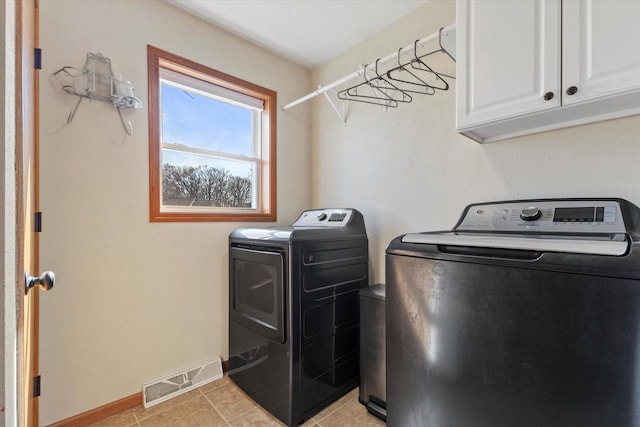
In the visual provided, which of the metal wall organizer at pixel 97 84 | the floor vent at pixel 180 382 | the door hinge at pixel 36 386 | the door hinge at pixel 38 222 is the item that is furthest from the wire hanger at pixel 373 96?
the door hinge at pixel 36 386

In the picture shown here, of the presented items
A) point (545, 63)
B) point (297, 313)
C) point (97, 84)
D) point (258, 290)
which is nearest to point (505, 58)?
point (545, 63)

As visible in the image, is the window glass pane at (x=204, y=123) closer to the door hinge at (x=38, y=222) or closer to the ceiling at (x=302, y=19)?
the ceiling at (x=302, y=19)

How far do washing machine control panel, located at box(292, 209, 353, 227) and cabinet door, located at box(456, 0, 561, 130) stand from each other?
0.93 m

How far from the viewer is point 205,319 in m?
2.04

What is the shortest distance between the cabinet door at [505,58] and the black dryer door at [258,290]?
122cm

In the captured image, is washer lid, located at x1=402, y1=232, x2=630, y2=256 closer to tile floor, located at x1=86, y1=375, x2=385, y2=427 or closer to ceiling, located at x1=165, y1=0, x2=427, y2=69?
tile floor, located at x1=86, y1=375, x2=385, y2=427

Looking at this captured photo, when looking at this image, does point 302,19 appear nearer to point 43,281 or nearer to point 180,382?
point 43,281

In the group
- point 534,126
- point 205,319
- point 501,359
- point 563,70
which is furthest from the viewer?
point 205,319

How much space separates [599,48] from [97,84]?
2.28m

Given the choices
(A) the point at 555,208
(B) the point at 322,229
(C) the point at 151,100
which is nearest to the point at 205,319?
(B) the point at 322,229

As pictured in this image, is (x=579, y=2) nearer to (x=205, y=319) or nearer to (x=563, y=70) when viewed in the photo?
(x=563, y=70)

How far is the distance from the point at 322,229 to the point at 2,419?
1438 millimetres

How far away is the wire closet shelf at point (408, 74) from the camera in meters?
1.44

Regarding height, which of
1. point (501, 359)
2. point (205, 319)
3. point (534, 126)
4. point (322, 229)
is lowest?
point (205, 319)
